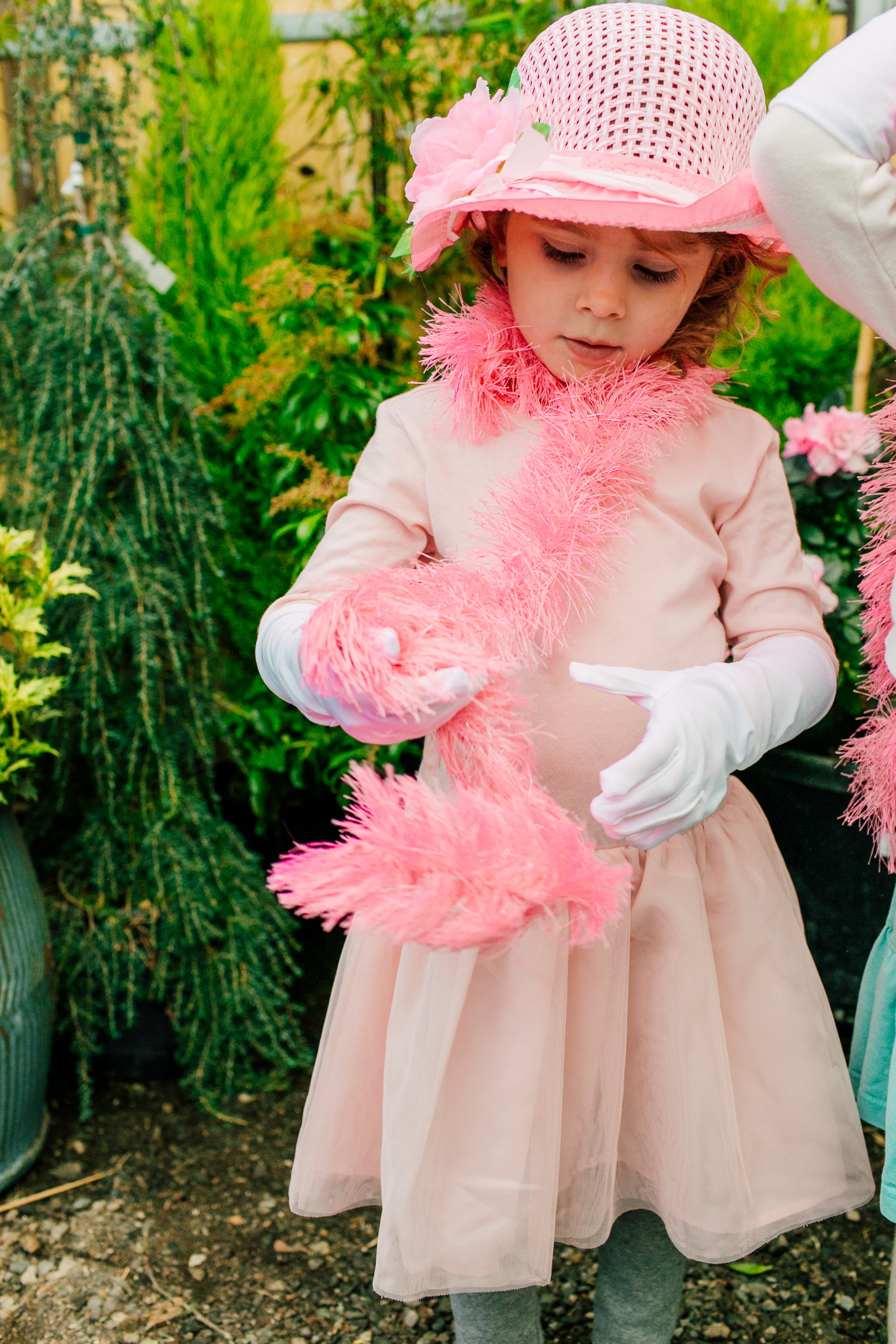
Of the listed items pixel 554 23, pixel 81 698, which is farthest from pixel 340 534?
pixel 81 698

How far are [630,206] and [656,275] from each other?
0.14m

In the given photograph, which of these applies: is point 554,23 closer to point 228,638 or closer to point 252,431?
point 252,431

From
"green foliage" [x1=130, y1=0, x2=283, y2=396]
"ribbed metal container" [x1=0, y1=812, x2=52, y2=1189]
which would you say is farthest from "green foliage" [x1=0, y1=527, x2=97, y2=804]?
"green foliage" [x1=130, y1=0, x2=283, y2=396]

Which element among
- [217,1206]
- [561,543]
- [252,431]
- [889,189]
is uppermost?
[889,189]

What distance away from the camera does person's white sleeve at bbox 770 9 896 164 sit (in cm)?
83

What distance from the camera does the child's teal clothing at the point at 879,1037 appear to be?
1144 millimetres

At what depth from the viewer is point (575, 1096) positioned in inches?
45.1

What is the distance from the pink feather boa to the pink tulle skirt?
14 cm

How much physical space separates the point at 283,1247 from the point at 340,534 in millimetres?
1272

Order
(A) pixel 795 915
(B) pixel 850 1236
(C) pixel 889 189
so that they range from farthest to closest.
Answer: (B) pixel 850 1236, (A) pixel 795 915, (C) pixel 889 189

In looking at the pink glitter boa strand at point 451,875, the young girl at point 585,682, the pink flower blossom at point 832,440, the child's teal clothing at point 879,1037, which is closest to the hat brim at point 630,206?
the young girl at point 585,682

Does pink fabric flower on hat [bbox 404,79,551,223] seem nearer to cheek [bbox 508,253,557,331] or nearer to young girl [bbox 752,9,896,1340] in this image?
cheek [bbox 508,253,557,331]

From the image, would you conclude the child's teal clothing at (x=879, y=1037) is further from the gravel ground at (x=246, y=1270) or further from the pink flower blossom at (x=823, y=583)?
the pink flower blossom at (x=823, y=583)

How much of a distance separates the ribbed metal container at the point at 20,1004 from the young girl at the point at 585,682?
79cm
